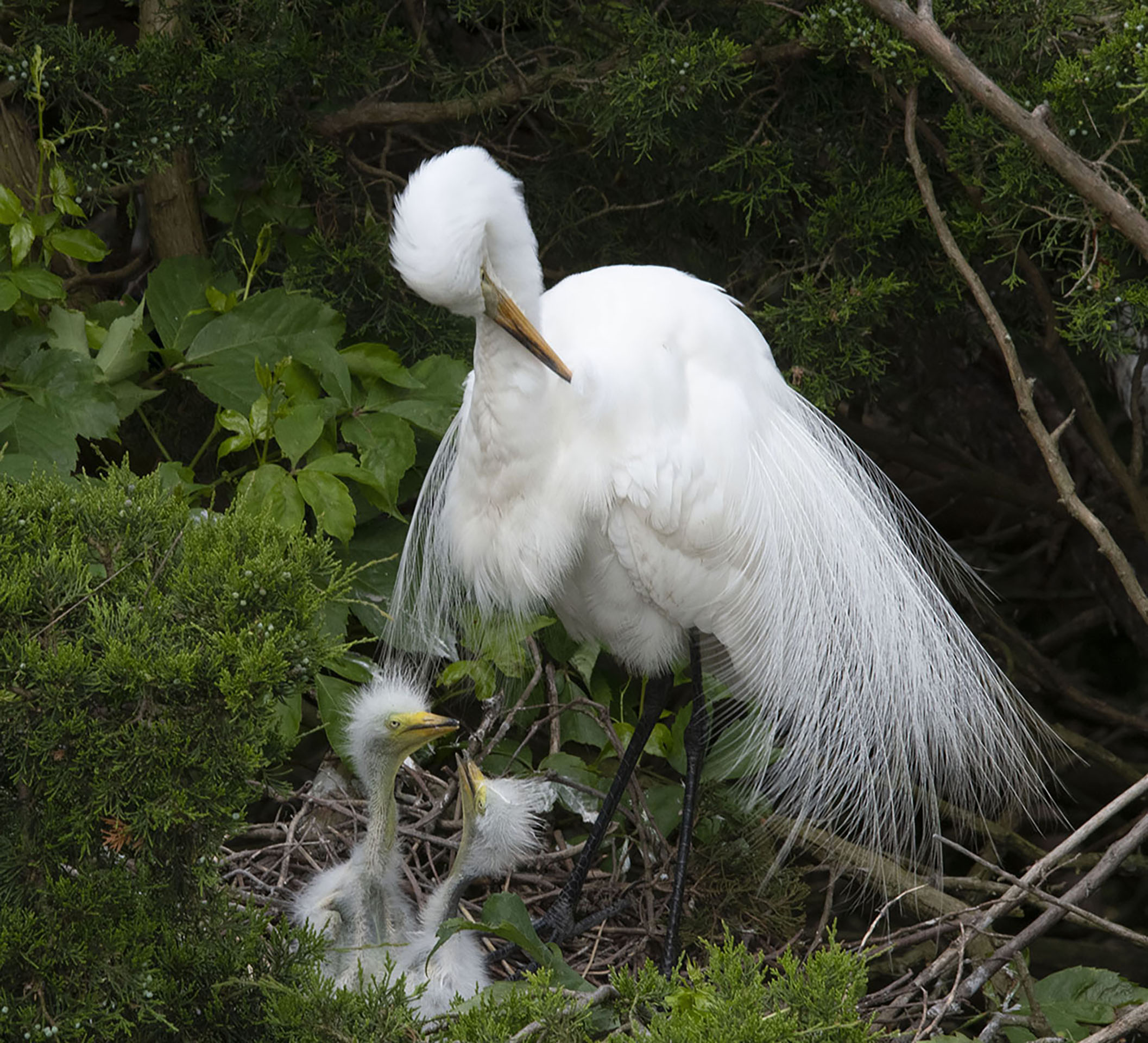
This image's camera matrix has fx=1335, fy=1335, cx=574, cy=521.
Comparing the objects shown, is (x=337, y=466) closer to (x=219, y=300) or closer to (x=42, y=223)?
(x=219, y=300)

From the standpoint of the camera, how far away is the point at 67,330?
2.31 m

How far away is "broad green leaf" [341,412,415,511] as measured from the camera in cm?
226

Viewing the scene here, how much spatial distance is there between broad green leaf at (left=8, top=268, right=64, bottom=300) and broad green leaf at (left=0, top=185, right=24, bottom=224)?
0.08 meters

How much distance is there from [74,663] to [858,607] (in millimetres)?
1265

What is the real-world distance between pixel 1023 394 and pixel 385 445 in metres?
1.05

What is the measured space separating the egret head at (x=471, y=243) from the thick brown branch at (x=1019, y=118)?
0.71m

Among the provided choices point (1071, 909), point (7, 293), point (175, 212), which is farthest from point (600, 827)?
point (175, 212)

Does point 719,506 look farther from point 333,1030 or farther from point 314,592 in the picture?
point 333,1030

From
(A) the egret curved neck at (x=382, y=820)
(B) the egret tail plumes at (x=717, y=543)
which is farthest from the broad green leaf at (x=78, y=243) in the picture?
(A) the egret curved neck at (x=382, y=820)

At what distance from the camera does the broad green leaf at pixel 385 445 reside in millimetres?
2256

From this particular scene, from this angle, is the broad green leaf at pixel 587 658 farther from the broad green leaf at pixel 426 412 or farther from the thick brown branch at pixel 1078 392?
the thick brown branch at pixel 1078 392

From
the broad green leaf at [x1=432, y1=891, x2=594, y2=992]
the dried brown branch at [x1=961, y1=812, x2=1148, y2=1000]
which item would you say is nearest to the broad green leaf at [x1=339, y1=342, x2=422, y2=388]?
the broad green leaf at [x1=432, y1=891, x2=594, y2=992]

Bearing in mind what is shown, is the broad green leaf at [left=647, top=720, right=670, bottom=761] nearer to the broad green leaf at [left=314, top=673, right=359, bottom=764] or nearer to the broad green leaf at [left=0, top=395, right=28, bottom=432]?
the broad green leaf at [left=314, top=673, right=359, bottom=764]

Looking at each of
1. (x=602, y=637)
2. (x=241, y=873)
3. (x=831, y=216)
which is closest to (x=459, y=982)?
(x=241, y=873)
